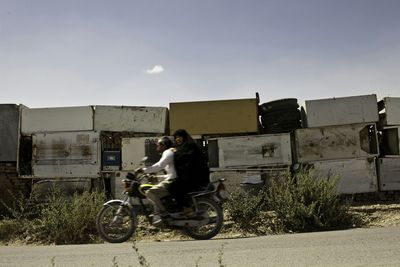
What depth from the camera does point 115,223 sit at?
7.67m

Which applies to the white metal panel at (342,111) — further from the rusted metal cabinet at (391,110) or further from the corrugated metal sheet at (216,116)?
the corrugated metal sheet at (216,116)

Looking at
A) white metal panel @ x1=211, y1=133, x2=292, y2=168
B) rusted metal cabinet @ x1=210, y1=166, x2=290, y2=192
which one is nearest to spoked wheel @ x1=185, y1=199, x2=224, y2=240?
rusted metal cabinet @ x1=210, y1=166, x2=290, y2=192

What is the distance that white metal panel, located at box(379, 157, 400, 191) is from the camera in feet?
34.7

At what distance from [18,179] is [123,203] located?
16.2 feet

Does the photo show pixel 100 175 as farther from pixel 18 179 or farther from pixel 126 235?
pixel 126 235

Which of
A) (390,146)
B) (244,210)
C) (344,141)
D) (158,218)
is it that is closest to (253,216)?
(244,210)

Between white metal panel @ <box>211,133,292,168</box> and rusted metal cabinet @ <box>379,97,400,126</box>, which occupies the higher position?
rusted metal cabinet @ <box>379,97,400,126</box>

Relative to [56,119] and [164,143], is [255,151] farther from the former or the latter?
[56,119]

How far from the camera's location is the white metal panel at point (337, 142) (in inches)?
422

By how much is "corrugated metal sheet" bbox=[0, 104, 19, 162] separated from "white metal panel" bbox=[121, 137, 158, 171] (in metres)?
2.67

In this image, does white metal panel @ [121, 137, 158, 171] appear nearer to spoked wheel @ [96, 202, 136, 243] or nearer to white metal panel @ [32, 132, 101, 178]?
white metal panel @ [32, 132, 101, 178]

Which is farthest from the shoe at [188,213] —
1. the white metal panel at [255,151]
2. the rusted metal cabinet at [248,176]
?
the white metal panel at [255,151]

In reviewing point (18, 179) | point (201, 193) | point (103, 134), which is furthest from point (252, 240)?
point (18, 179)

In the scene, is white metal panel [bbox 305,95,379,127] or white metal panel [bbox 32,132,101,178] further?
white metal panel [bbox 32,132,101,178]
